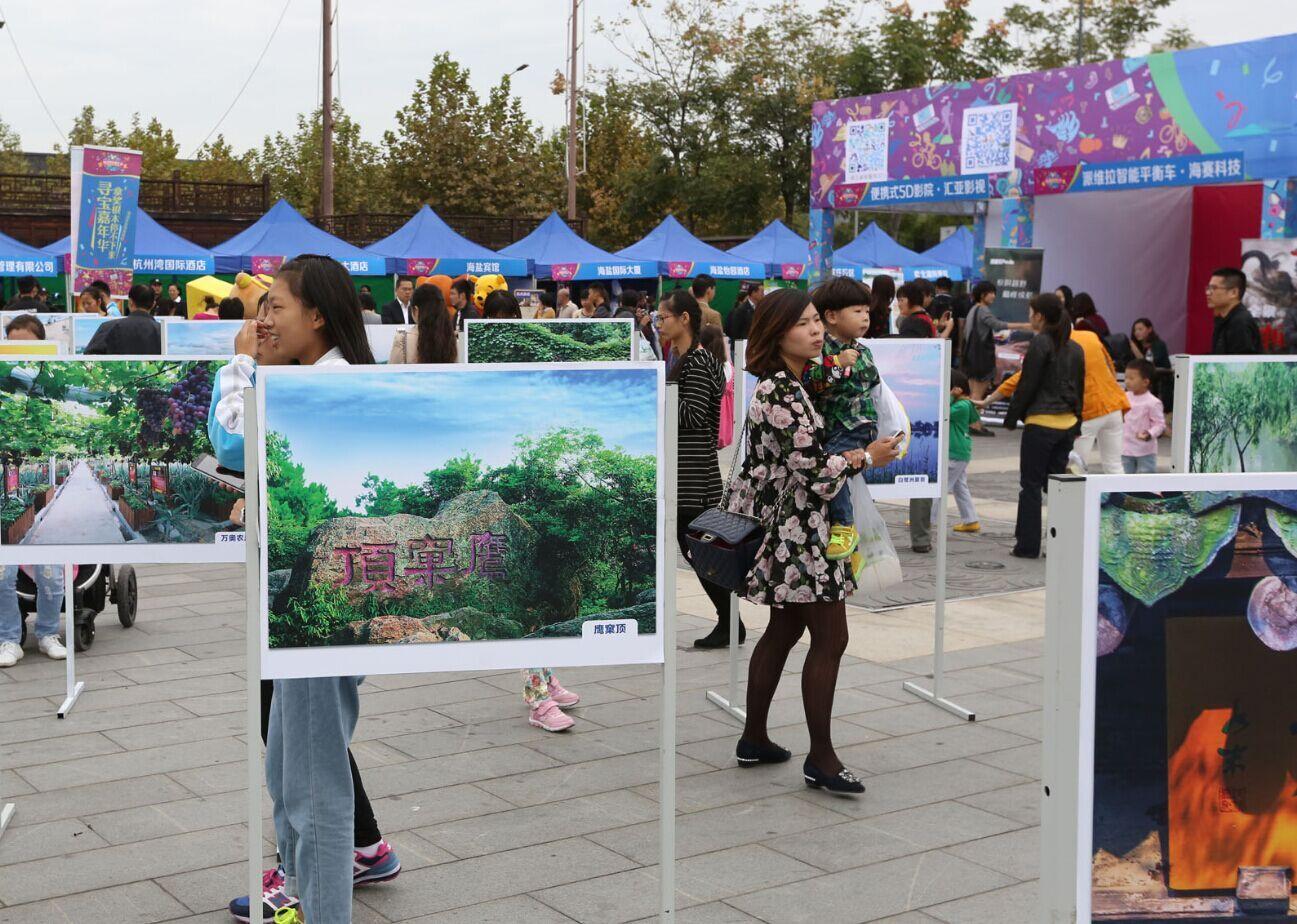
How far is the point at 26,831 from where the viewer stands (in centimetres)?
506

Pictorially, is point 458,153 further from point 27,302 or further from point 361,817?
point 361,817

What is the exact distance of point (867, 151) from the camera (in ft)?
78.9

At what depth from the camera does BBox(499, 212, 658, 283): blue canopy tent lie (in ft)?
89.4

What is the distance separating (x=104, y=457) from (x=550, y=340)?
134 inches

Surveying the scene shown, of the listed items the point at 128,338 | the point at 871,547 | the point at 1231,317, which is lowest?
the point at 871,547

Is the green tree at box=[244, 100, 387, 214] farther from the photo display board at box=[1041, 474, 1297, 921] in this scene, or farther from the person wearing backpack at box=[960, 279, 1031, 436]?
the photo display board at box=[1041, 474, 1297, 921]

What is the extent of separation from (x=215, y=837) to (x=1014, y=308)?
666 inches

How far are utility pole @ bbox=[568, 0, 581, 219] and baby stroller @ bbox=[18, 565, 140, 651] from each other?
36.5 meters

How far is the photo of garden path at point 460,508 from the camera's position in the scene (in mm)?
3398

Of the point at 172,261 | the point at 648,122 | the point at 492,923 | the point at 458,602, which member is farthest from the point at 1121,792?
the point at 648,122

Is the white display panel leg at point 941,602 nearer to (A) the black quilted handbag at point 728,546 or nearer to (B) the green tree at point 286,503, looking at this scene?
(A) the black quilted handbag at point 728,546

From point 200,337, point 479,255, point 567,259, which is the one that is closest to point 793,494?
point 200,337

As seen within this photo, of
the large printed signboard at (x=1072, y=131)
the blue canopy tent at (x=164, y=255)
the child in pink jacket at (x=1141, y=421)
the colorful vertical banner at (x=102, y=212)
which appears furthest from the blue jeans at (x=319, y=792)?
the blue canopy tent at (x=164, y=255)

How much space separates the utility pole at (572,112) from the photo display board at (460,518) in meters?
41.0
